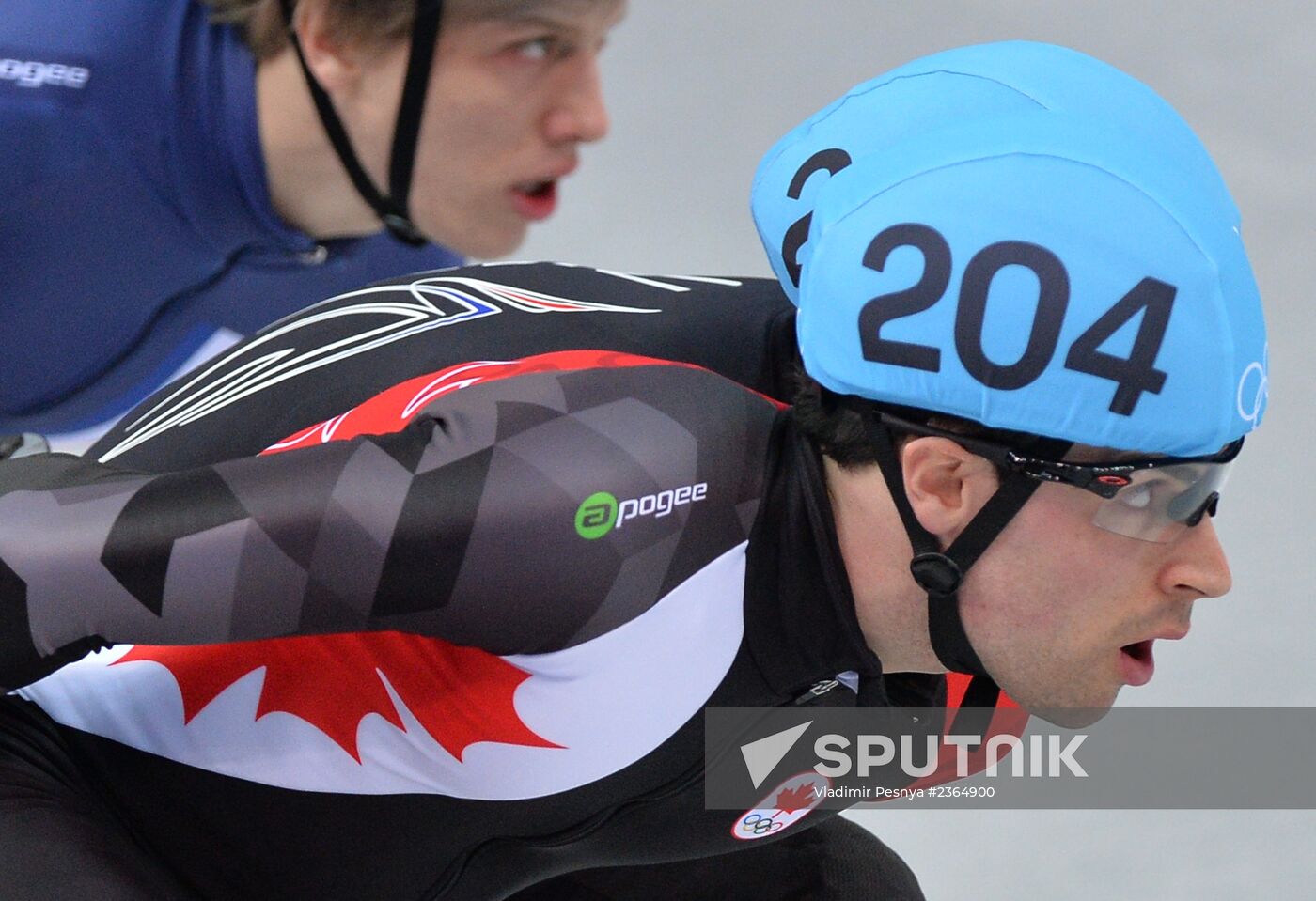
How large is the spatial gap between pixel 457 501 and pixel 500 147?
0.47 metres

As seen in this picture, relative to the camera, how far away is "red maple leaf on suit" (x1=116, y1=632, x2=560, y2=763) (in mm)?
1914

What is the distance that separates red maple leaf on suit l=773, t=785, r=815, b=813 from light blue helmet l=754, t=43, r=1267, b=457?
0.61 metres

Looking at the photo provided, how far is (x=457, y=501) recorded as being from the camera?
1695 millimetres

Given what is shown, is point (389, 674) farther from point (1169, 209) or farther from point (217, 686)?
point (1169, 209)

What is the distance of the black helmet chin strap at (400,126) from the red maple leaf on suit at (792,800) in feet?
2.72

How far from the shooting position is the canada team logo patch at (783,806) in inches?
87.5

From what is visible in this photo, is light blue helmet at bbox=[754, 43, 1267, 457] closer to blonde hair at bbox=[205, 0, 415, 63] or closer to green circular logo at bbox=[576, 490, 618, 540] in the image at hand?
green circular logo at bbox=[576, 490, 618, 540]

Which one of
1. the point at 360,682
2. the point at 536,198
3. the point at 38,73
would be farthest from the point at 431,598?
the point at 38,73

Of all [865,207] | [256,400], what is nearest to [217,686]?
[256,400]

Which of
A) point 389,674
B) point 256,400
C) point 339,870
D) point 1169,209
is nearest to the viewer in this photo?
point 1169,209

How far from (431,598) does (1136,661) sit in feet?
2.81

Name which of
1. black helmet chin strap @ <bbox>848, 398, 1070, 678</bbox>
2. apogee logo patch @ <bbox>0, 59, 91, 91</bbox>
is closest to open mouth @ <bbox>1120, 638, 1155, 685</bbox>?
black helmet chin strap @ <bbox>848, 398, 1070, 678</bbox>

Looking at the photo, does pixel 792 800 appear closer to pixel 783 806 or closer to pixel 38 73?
Result: pixel 783 806

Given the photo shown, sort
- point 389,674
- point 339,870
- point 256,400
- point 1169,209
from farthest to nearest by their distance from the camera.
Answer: point 256,400 < point 339,870 < point 389,674 < point 1169,209
